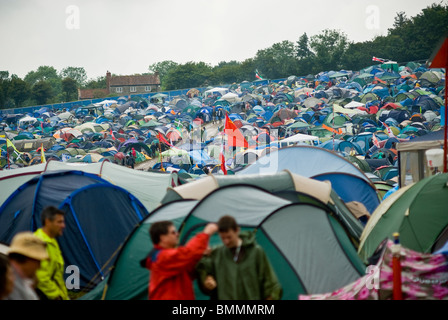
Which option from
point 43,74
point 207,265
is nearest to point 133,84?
point 43,74

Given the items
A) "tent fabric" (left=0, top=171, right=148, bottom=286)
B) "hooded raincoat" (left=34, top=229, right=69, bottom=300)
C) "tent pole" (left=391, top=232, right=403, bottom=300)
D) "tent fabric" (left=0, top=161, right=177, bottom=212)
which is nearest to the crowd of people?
"hooded raincoat" (left=34, top=229, right=69, bottom=300)

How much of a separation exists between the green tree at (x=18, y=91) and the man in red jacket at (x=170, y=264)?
237ft

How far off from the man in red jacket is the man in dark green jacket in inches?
5.5

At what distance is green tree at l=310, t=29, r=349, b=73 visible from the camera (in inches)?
2749

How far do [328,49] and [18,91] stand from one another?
1739 inches

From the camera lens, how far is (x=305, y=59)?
238 ft

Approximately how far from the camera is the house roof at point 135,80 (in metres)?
83.1

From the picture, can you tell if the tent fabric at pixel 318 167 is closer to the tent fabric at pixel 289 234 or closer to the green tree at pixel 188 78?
the tent fabric at pixel 289 234

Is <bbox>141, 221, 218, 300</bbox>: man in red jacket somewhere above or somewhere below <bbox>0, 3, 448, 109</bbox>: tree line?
below

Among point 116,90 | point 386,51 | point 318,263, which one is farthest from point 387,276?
point 116,90

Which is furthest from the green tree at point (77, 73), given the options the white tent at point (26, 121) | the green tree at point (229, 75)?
the white tent at point (26, 121)

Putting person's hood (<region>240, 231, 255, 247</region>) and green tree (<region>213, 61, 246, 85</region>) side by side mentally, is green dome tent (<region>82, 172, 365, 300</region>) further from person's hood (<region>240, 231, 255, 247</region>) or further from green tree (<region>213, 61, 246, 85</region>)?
green tree (<region>213, 61, 246, 85</region>)

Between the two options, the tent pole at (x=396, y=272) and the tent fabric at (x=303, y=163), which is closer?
the tent pole at (x=396, y=272)

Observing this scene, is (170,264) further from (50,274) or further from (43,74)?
(43,74)
